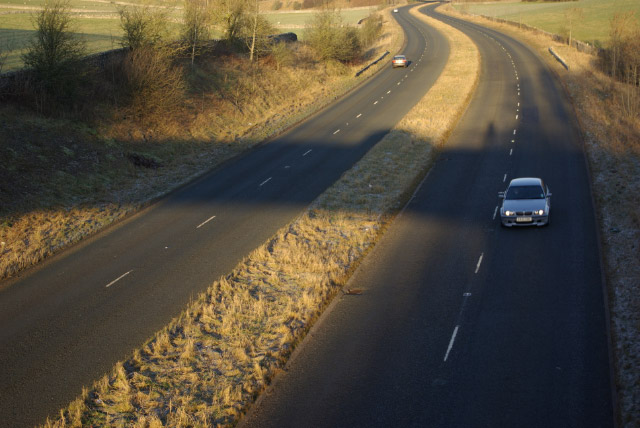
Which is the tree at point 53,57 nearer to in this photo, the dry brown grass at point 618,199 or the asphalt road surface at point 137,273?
the asphalt road surface at point 137,273

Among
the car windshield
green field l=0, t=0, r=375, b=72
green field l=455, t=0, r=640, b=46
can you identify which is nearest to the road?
the car windshield

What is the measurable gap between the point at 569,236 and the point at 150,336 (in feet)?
Answer: 44.6

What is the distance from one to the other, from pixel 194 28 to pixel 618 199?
36.2 m

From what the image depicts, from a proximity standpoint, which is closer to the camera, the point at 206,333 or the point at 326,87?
the point at 206,333

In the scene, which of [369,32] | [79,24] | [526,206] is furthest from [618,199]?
[369,32]

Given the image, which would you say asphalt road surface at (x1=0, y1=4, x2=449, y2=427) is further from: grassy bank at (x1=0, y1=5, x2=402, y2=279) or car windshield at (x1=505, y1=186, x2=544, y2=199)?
car windshield at (x1=505, y1=186, x2=544, y2=199)

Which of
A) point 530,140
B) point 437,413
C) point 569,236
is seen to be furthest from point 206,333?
point 530,140

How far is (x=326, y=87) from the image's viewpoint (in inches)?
2208

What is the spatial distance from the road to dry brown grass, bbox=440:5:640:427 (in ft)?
1.22

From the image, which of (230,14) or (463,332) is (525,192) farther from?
(230,14)

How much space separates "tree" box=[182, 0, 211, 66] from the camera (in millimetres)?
46812

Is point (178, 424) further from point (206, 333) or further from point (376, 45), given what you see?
point (376, 45)

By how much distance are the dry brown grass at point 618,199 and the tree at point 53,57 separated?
87.1 ft

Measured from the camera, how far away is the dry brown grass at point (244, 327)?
11398mm
